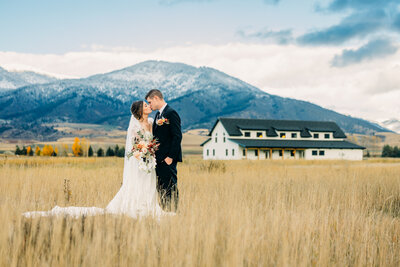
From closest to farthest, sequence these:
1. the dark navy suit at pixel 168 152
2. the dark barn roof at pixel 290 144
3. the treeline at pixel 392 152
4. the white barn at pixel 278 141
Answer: the dark navy suit at pixel 168 152
the dark barn roof at pixel 290 144
the white barn at pixel 278 141
the treeline at pixel 392 152

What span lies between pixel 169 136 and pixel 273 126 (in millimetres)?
62288

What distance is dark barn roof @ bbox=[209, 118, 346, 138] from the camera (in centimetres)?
6706

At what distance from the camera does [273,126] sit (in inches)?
2719

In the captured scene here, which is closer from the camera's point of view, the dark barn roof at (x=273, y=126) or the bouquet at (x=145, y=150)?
the bouquet at (x=145, y=150)

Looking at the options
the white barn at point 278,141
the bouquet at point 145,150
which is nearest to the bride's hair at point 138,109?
the bouquet at point 145,150

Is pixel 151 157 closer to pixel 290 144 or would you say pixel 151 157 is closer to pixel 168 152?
pixel 168 152

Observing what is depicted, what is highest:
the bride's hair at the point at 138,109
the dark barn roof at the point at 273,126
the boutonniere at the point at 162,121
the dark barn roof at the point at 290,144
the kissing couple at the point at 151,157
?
the dark barn roof at the point at 273,126

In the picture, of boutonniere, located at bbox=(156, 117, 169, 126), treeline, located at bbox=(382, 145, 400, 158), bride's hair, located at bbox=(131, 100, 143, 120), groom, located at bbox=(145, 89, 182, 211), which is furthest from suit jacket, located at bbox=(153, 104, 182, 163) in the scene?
treeline, located at bbox=(382, 145, 400, 158)

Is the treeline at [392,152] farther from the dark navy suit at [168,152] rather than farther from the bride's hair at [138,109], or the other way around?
the bride's hair at [138,109]

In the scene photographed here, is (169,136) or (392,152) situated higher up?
(169,136)

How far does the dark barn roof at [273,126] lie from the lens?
6706cm

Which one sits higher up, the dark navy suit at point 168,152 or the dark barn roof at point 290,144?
the dark barn roof at point 290,144

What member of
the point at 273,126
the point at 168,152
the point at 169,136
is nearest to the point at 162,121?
the point at 169,136

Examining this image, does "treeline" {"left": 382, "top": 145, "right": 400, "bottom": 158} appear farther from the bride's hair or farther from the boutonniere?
the bride's hair
